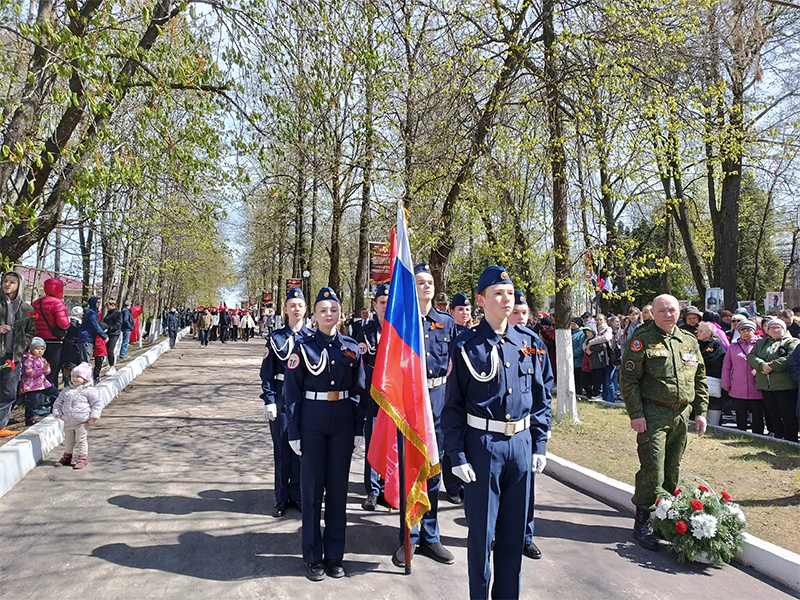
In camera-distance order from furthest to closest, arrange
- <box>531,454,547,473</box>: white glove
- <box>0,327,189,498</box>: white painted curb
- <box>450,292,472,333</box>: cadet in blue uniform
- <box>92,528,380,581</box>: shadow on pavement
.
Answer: <box>450,292,472,333</box>: cadet in blue uniform
<box>0,327,189,498</box>: white painted curb
<box>92,528,380,581</box>: shadow on pavement
<box>531,454,547,473</box>: white glove

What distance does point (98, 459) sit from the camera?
24.8ft

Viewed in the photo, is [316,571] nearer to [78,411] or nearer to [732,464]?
[78,411]

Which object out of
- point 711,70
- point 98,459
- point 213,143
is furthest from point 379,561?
point 711,70

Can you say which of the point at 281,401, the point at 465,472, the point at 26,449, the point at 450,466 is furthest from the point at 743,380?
the point at 26,449

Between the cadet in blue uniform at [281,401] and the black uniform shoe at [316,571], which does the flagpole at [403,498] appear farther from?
the cadet in blue uniform at [281,401]

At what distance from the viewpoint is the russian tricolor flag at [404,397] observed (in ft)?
13.8

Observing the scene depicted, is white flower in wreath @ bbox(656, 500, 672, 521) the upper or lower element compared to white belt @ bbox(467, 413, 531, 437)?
lower

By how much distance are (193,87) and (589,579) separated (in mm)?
7329

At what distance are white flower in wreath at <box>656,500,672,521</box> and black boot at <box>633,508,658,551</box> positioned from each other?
22 centimetres

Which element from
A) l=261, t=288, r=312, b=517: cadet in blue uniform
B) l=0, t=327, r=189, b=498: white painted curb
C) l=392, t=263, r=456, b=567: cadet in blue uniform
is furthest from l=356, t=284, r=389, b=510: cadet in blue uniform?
l=0, t=327, r=189, b=498: white painted curb

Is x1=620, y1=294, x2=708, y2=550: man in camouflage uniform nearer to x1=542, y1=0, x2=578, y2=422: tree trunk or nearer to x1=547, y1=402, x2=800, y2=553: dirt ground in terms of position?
x1=547, y1=402, x2=800, y2=553: dirt ground

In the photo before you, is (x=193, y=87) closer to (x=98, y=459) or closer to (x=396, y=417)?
(x=98, y=459)

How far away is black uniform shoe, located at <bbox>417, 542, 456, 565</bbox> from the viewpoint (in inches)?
182

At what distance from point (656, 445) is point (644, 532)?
0.74 metres
